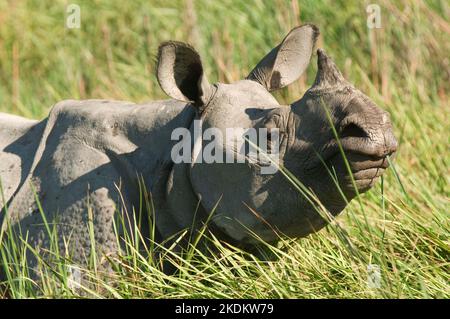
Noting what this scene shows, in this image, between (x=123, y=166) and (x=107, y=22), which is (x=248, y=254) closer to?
(x=123, y=166)

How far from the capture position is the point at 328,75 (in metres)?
3.57

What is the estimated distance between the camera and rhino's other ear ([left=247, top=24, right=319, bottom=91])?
14.0ft

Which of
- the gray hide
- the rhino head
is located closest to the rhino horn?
the rhino head

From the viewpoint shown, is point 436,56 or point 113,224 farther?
point 436,56

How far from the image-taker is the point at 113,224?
3.95 metres

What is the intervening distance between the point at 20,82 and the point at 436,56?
335 cm

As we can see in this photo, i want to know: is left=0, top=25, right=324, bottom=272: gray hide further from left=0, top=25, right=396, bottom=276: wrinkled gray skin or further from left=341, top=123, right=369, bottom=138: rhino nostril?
left=341, top=123, right=369, bottom=138: rhino nostril

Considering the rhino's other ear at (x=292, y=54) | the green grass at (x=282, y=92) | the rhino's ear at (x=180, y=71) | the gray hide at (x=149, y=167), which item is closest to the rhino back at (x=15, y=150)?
the gray hide at (x=149, y=167)

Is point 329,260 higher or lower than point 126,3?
lower

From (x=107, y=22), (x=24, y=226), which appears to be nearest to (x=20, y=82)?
(x=107, y=22)

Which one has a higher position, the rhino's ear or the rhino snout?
the rhino's ear

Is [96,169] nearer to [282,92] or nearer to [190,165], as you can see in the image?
[190,165]
